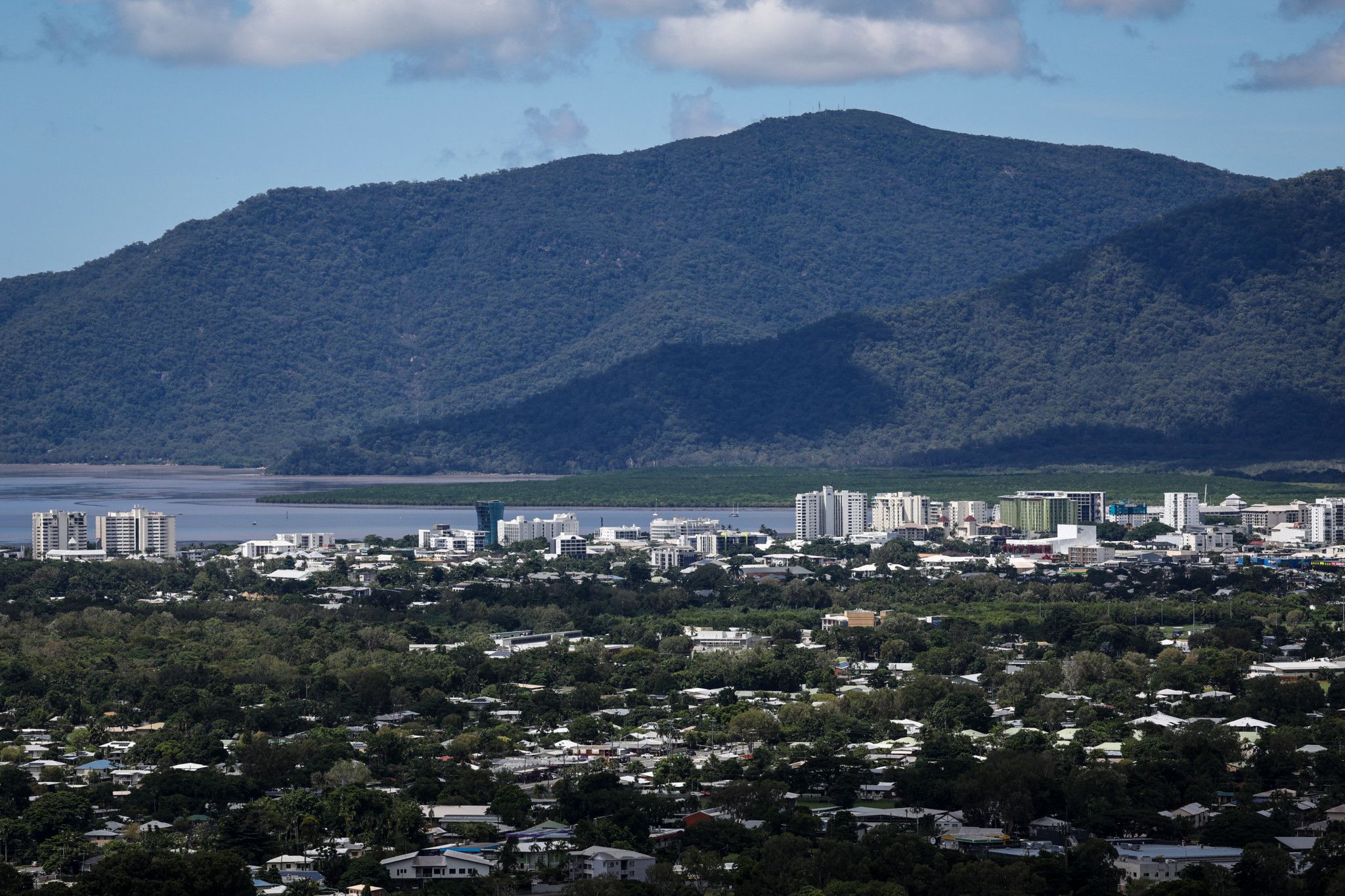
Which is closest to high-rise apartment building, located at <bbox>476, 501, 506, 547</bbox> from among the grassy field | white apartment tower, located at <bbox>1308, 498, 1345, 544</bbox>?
the grassy field

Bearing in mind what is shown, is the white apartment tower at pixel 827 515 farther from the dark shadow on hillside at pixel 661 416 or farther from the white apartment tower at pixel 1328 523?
the dark shadow on hillside at pixel 661 416

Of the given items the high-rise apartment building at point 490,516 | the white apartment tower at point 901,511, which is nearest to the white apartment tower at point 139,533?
the high-rise apartment building at point 490,516

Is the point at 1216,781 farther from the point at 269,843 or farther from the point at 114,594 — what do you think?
the point at 114,594

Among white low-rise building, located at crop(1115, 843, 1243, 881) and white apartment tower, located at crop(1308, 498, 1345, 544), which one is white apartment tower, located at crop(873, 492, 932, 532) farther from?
white low-rise building, located at crop(1115, 843, 1243, 881)

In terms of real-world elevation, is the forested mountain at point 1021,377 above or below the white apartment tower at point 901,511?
above

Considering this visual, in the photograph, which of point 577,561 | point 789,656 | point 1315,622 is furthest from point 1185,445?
point 789,656

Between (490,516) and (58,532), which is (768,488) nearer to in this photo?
(490,516)
